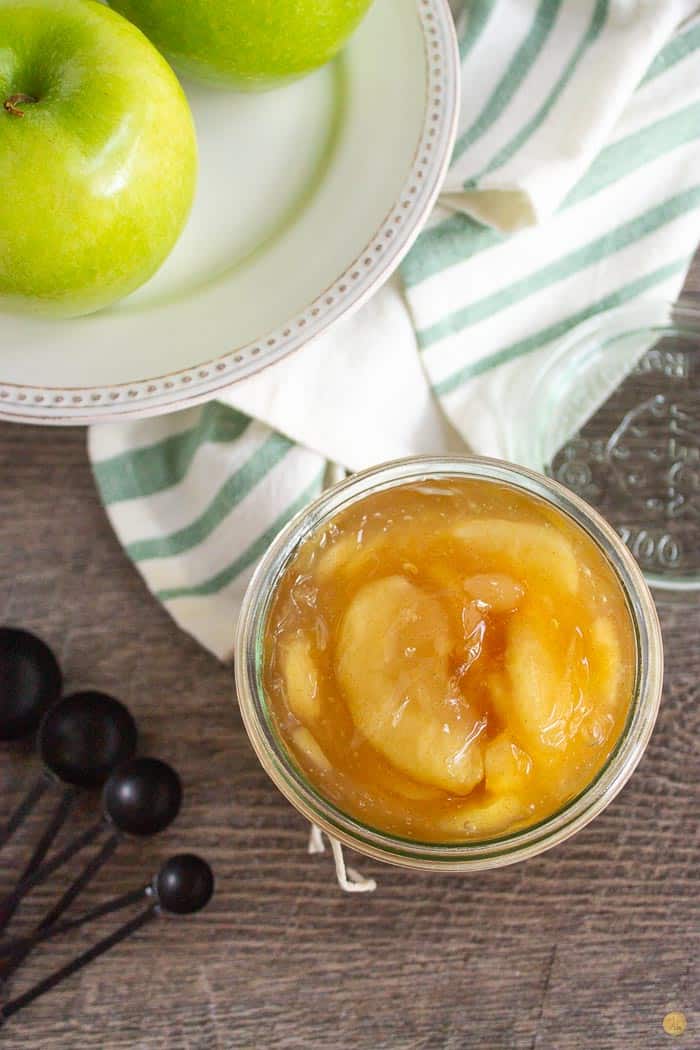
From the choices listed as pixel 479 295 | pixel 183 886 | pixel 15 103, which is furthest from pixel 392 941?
pixel 15 103

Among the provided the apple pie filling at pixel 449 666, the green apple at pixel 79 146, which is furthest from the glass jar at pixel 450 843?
the green apple at pixel 79 146

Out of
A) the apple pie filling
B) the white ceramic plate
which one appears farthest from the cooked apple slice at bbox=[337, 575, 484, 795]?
the white ceramic plate

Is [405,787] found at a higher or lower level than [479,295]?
lower

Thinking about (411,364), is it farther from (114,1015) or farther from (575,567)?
(114,1015)

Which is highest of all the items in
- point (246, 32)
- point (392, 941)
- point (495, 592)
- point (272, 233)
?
point (246, 32)

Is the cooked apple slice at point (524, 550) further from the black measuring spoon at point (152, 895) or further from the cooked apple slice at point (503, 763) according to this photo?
the black measuring spoon at point (152, 895)

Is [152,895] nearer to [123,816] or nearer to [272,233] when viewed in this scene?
[123,816]

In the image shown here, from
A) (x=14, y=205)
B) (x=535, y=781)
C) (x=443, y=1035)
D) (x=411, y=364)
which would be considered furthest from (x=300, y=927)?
(x=14, y=205)

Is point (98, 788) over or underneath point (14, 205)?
underneath

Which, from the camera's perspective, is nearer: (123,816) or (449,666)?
(449,666)
